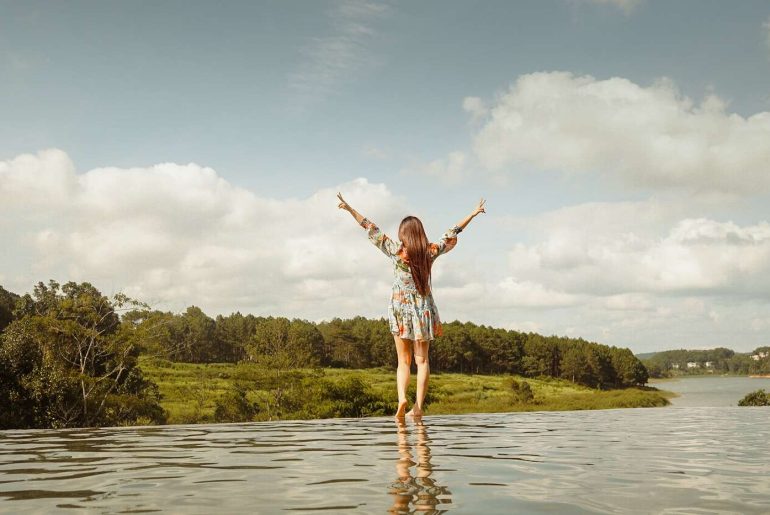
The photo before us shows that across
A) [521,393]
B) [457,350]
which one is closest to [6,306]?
[521,393]

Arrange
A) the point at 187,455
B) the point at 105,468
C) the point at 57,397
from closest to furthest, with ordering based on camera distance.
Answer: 1. the point at 105,468
2. the point at 187,455
3. the point at 57,397

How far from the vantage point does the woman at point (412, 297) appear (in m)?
9.09

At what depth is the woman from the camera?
9086 millimetres

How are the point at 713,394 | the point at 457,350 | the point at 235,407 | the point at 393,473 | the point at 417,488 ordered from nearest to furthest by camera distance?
the point at 417,488
the point at 393,473
the point at 235,407
the point at 713,394
the point at 457,350

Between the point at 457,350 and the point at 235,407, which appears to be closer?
the point at 235,407

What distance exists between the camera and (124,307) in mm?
40344

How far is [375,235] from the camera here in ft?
31.3

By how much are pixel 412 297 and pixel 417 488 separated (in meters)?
5.82

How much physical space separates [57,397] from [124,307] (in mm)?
8216

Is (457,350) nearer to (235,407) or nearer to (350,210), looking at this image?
(235,407)

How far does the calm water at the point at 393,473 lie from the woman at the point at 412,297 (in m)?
2.07

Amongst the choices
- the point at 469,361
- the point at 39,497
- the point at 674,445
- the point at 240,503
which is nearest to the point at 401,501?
the point at 240,503

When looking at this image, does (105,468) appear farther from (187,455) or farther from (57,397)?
(57,397)

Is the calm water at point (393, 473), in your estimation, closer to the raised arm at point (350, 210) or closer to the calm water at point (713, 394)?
the raised arm at point (350, 210)
